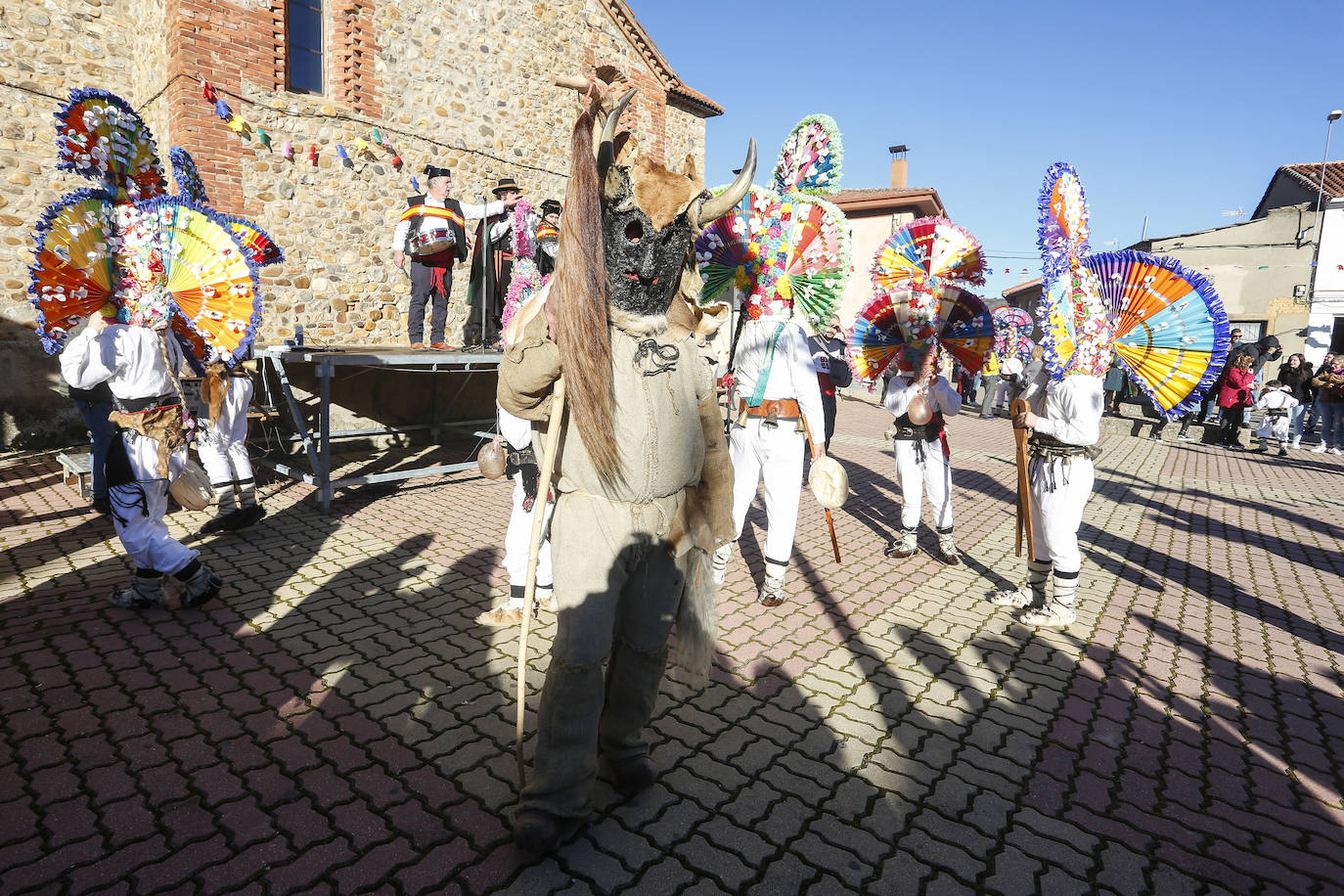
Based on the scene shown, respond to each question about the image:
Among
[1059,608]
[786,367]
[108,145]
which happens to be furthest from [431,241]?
[1059,608]

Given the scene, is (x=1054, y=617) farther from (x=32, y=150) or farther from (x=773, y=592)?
(x=32, y=150)

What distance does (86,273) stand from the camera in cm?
377

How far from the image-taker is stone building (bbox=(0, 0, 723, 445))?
A: 8.59 metres

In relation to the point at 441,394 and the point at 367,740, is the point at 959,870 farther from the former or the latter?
the point at 441,394

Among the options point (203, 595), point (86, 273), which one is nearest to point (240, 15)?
point (86, 273)

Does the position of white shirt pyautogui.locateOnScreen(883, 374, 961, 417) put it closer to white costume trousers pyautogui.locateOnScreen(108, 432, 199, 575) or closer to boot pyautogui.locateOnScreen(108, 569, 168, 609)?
white costume trousers pyautogui.locateOnScreen(108, 432, 199, 575)

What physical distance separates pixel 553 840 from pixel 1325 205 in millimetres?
27389

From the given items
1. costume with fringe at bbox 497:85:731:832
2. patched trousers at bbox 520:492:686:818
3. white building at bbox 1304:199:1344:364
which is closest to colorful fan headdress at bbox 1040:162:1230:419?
costume with fringe at bbox 497:85:731:832

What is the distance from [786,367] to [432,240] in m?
5.36

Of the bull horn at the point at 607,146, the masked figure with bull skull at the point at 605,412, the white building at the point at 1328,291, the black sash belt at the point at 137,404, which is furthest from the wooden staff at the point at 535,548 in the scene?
the white building at the point at 1328,291

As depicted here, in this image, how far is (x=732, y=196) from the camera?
91.2 inches

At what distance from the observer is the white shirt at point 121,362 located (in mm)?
3740

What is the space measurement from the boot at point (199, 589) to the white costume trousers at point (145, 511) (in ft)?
0.33

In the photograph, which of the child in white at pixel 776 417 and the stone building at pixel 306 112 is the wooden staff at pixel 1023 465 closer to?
the child in white at pixel 776 417
